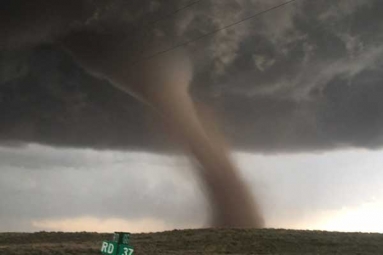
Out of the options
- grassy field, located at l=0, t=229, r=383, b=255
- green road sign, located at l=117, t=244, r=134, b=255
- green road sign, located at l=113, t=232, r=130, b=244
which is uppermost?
grassy field, located at l=0, t=229, r=383, b=255

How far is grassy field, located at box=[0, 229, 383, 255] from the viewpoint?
149 feet

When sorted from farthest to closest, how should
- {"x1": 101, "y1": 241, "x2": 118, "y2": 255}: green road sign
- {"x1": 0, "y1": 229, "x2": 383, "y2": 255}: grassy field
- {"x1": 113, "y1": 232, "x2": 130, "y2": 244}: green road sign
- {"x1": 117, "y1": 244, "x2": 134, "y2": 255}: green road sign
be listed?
{"x1": 0, "y1": 229, "x2": 383, "y2": 255}: grassy field, {"x1": 113, "y1": 232, "x2": 130, "y2": 244}: green road sign, {"x1": 101, "y1": 241, "x2": 118, "y2": 255}: green road sign, {"x1": 117, "y1": 244, "x2": 134, "y2": 255}: green road sign

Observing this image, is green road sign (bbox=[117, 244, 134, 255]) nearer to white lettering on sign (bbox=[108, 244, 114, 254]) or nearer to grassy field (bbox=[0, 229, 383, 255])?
white lettering on sign (bbox=[108, 244, 114, 254])

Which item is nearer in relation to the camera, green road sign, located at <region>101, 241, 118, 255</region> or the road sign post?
the road sign post

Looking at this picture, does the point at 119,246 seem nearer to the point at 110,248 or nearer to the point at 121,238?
the point at 121,238

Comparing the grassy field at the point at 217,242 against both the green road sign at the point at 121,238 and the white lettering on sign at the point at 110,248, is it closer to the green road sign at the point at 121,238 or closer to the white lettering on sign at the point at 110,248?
the white lettering on sign at the point at 110,248

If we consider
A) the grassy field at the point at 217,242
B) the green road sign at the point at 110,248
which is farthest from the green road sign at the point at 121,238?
the grassy field at the point at 217,242

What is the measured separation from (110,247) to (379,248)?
48959mm

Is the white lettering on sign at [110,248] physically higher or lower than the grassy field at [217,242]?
lower

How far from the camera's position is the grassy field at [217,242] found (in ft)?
149

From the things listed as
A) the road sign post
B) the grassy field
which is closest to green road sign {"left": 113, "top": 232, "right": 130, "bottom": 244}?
the road sign post

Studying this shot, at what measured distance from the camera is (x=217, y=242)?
174ft

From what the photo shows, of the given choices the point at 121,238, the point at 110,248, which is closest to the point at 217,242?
the point at 110,248

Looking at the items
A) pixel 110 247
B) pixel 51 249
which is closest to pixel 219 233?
pixel 51 249
